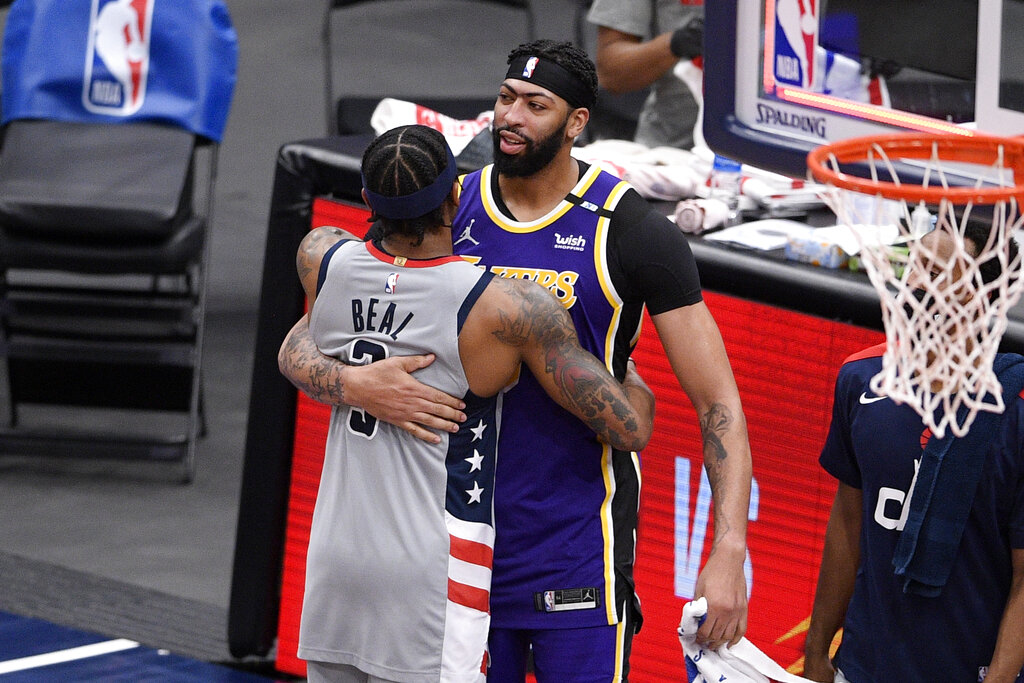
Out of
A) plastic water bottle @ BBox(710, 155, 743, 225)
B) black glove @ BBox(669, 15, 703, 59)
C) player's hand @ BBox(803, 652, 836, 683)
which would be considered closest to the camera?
player's hand @ BBox(803, 652, 836, 683)

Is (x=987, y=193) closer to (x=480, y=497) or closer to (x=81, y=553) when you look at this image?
(x=480, y=497)

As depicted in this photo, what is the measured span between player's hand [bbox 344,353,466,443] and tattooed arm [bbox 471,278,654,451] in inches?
3.5

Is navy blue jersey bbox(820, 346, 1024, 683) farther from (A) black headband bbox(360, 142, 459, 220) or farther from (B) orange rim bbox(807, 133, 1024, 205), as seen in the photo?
(A) black headband bbox(360, 142, 459, 220)

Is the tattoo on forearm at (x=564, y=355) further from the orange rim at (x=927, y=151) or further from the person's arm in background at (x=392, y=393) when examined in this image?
the orange rim at (x=927, y=151)

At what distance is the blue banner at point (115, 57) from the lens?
625cm

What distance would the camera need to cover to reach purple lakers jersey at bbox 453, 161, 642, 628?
3.01m

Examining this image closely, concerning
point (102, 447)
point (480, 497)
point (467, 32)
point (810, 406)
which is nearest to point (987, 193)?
point (480, 497)

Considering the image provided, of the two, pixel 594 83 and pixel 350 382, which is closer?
pixel 350 382

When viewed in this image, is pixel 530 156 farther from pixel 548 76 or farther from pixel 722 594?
pixel 722 594

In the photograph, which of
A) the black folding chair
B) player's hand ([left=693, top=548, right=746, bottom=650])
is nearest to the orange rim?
player's hand ([left=693, top=548, right=746, bottom=650])

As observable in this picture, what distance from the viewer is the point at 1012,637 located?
2.83 metres

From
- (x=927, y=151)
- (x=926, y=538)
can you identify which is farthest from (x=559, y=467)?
(x=927, y=151)

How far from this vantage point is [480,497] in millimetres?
2949

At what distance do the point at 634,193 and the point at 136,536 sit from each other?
326 cm
